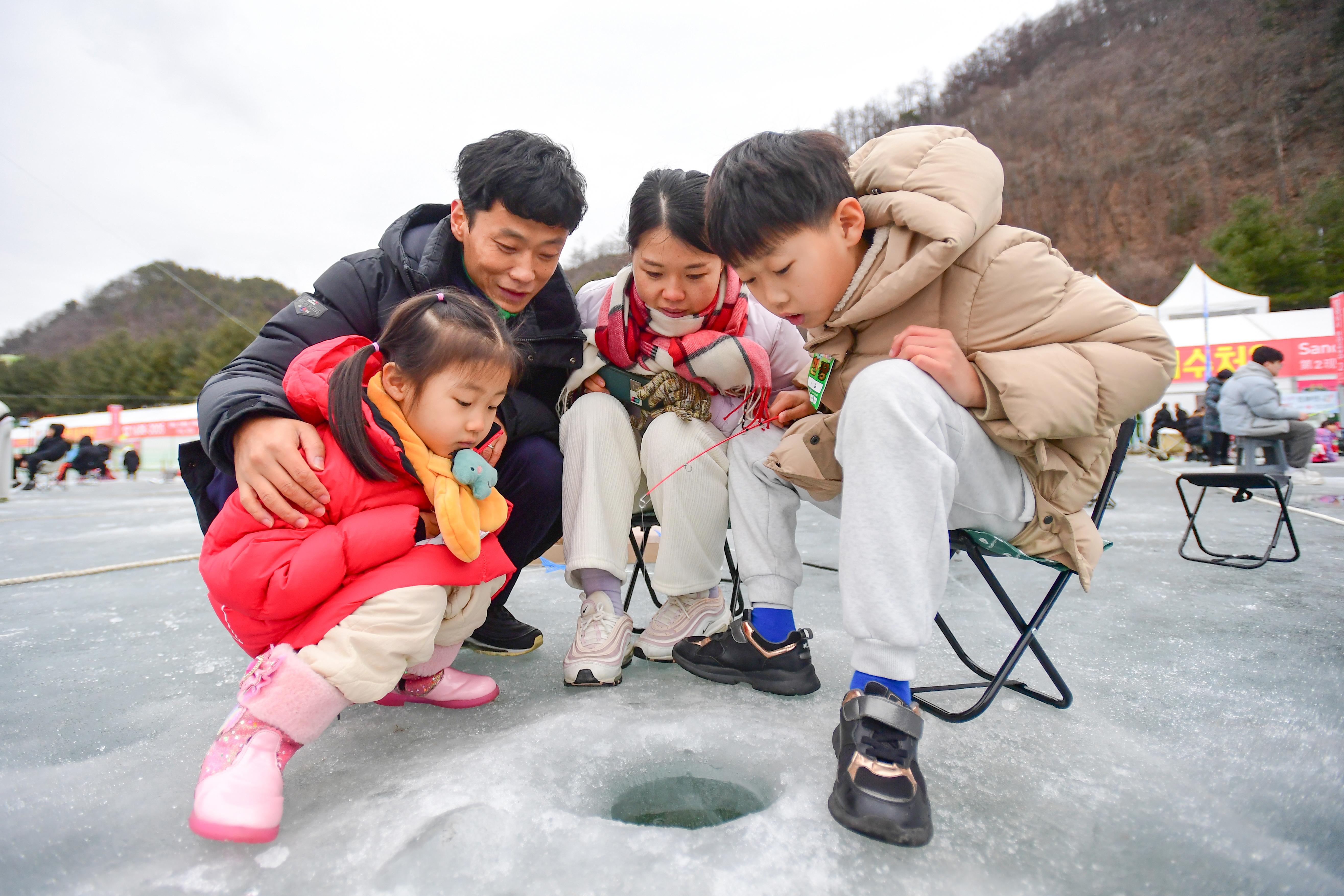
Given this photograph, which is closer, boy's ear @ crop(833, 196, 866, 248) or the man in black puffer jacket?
boy's ear @ crop(833, 196, 866, 248)

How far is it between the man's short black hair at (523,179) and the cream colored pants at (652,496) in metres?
0.42

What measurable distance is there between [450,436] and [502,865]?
603 mm

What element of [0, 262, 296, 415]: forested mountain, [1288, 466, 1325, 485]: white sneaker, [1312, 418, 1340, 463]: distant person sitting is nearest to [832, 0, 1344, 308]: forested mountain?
[1312, 418, 1340, 463]: distant person sitting

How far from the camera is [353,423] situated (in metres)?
1.01

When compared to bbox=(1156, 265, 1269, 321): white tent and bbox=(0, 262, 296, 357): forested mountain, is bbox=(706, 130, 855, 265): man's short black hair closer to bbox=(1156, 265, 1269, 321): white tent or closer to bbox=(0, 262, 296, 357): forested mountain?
bbox=(1156, 265, 1269, 321): white tent

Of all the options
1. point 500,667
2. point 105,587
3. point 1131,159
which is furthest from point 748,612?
point 1131,159

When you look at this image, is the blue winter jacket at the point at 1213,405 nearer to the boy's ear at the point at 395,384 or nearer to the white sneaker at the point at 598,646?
the white sneaker at the point at 598,646

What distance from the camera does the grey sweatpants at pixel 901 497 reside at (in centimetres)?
85

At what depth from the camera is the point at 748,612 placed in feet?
4.26

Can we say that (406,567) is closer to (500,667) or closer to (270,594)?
(270,594)

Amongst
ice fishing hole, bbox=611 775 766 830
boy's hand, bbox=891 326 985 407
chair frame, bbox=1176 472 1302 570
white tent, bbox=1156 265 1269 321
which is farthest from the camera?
white tent, bbox=1156 265 1269 321

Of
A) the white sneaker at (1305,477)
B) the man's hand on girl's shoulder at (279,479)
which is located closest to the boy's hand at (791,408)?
the man's hand on girl's shoulder at (279,479)

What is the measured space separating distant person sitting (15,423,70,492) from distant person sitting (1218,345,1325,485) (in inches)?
606

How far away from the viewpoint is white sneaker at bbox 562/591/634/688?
4.14 feet
